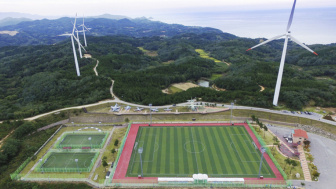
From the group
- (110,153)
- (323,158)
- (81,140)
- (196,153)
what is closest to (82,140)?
(81,140)

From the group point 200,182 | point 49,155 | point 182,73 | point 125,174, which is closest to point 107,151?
point 125,174

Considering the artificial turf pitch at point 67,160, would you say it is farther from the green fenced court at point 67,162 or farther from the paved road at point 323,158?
the paved road at point 323,158

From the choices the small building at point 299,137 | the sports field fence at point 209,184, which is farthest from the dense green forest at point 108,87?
the small building at point 299,137

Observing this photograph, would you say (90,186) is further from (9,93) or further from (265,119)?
(9,93)

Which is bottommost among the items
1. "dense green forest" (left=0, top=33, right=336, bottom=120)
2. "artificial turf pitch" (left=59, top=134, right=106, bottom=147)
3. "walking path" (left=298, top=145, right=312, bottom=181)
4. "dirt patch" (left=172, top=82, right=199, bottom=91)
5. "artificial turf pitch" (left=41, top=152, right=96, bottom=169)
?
"artificial turf pitch" (left=41, top=152, right=96, bottom=169)

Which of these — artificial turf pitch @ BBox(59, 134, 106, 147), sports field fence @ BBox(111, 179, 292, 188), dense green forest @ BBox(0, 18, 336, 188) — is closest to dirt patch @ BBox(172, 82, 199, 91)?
dense green forest @ BBox(0, 18, 336, 188)

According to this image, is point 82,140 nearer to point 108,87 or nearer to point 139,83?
point 108,87

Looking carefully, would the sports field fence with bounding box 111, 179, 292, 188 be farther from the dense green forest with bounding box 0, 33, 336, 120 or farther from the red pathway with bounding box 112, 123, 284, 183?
the dense green forest with bounding box 0, 33, 336, 120
